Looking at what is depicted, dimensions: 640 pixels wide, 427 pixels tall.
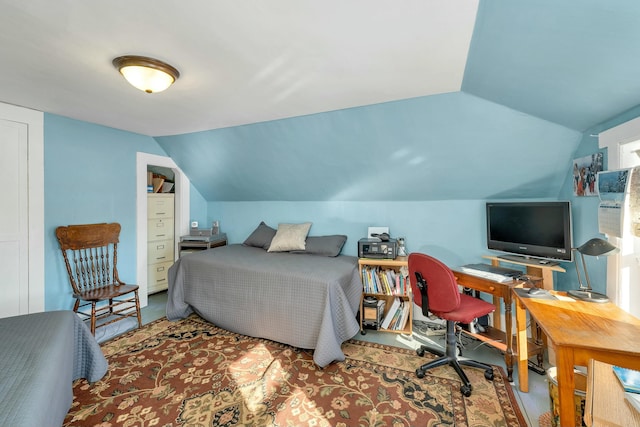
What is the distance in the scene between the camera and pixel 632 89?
145 centimetres

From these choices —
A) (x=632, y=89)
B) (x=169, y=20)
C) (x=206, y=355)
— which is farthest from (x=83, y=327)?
(x=632, y=89)

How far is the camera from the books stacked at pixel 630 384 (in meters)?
0.95

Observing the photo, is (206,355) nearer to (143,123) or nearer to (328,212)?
(328,212)

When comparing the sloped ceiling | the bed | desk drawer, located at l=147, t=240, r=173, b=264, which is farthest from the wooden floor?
the sloped ceiling

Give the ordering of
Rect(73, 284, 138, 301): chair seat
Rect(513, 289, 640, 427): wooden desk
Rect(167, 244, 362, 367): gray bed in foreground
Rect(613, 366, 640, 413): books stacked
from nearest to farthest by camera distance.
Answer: Rect(613, 366, 640, 413): books stacked → Rect(513, 289, 640, 427): wooden desk → Rect(167, 244, 362, 367): gray bed in foreground → Rect(73, 284, 138, 301): chair seat

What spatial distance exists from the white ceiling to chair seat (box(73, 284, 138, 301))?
1805mm

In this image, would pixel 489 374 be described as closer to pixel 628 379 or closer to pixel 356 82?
pixel 628 379

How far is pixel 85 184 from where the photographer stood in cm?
313

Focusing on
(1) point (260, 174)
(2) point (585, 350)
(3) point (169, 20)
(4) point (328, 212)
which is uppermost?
(3) point (169, 20)

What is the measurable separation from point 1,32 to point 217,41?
1134mm

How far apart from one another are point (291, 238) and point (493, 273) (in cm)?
217

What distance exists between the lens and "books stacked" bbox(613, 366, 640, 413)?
95cm

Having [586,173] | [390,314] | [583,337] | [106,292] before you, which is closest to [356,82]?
[586,173]

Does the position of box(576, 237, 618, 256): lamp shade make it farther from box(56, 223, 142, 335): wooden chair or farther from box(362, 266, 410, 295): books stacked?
box(56, 223, 142, 335): wooden chair
